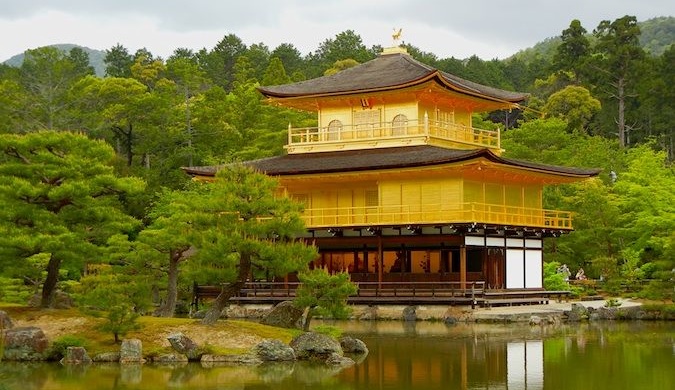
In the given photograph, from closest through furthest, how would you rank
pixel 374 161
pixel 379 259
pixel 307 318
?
pixel 307 318 → pixel 379 259 → pixel 374 161

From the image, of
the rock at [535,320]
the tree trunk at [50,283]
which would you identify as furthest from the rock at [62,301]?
the rock at [535,320]

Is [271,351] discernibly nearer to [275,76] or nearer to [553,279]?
[553,279]

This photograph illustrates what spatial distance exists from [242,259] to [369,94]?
63.7 ft

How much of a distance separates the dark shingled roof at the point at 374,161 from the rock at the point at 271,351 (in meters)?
16.1

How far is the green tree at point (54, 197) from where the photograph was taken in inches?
1074

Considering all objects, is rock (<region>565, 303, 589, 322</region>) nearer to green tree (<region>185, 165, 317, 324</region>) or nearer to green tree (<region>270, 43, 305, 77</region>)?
green tree (<region>185, 165, 317, 324</region>)

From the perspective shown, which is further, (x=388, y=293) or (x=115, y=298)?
(x=388, y=293)

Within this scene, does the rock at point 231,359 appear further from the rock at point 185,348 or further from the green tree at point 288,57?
the green tree at point 288,57

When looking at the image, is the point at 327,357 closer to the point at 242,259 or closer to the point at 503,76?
the point at 242,259

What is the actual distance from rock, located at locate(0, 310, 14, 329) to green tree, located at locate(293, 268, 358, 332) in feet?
23.2

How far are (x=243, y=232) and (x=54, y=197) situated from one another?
16.5 feet

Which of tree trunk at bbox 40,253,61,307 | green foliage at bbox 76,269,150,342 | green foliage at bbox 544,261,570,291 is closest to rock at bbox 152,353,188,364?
green foliage at bbox 76,269,150,342

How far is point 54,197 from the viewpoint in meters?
27.6

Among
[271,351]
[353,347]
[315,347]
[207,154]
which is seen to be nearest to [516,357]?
[353,347]
